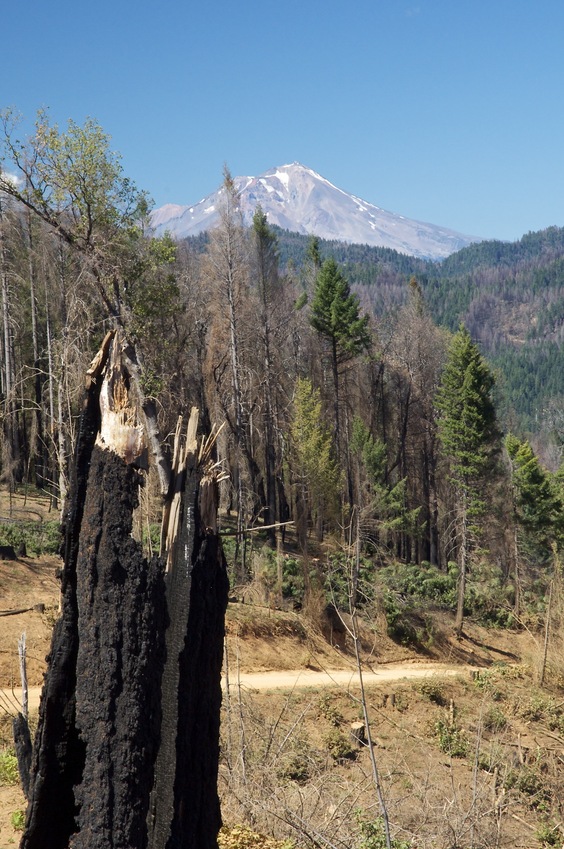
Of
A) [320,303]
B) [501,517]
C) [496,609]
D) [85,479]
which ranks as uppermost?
[320,303]

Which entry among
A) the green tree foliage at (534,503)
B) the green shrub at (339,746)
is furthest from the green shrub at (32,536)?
the green tree foliage at (534,503)

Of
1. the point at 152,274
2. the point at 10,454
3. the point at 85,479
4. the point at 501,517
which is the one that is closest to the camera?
the point at 85,479

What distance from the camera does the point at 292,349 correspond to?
42.1 meters

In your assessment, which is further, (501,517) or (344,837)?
(501,517)

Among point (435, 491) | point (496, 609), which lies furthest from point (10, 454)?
point (435, 491)

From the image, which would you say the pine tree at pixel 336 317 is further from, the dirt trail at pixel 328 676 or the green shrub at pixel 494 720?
the green shrub at pixel 494 720

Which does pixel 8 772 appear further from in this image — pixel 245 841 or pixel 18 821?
pixel 245 841

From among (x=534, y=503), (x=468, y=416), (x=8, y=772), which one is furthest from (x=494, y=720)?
(x=534, y=503)

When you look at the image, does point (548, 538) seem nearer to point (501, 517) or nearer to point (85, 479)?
point (501, 517)

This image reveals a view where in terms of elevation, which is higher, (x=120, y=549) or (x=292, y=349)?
(x=292, y=349)

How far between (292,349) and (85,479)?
121 feet

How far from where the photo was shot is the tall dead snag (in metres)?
4.95

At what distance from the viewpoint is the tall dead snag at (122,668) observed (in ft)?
16.2

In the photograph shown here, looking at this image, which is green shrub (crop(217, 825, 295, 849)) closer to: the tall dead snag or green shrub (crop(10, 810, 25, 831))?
the tall dead snag
